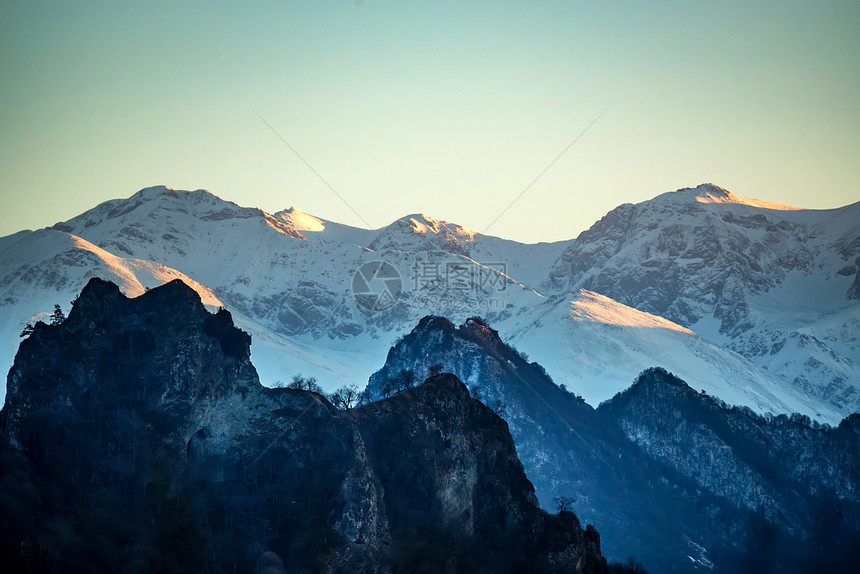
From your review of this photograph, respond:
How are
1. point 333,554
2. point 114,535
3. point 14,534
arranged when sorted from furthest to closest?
point 333,554 < point 114,535 < point 14,534

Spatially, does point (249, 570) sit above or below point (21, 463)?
below

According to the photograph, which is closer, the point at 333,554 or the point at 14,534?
the point at 14,534

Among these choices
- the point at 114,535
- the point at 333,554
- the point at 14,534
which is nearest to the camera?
the point at 14,534

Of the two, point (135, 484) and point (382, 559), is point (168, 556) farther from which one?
point (382, 559)

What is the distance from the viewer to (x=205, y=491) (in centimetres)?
19775

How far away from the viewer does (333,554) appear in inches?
7515

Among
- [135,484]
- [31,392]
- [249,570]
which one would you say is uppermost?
[31,392]

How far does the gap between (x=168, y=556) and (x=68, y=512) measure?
16808mm

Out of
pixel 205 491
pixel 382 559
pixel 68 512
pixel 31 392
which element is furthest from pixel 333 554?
pixel 31 392

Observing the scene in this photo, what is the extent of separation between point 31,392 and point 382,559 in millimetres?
65990

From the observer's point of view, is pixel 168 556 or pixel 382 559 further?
pixel 382 559

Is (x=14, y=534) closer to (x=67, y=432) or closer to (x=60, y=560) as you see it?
(x=60, y=560)

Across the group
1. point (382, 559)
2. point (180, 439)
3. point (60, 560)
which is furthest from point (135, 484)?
point (382, 559)

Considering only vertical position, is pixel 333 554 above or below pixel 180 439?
below
